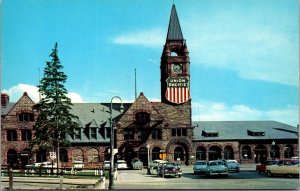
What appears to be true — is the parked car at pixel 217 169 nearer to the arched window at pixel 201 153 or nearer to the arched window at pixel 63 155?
the arched window at pixel 201 153

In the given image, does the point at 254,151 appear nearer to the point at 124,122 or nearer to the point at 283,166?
the point at 124,122

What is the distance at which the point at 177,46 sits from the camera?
216 ft

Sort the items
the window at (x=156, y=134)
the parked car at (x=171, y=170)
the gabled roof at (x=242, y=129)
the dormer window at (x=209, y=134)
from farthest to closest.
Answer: the gabled roof at (x=242, y=129) → the dormer window at (x=209, y=134) → the window at (x=156, y=134) → the parked car at (x=171, y=170)

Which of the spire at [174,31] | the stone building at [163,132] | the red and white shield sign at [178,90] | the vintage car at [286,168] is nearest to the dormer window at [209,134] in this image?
the stone building at [163,132]

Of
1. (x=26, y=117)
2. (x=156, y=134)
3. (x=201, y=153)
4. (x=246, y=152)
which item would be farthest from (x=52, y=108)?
(x=246, y=152)

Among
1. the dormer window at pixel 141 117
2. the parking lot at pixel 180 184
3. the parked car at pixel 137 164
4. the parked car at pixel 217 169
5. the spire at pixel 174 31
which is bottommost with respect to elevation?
the parked car at pixel 137 164

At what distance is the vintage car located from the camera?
3684 cm

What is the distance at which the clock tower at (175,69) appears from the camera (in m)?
64.1

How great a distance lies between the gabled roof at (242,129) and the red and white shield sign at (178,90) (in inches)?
190

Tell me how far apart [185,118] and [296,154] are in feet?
56.0

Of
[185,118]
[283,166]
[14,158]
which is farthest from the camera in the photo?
[185,118]

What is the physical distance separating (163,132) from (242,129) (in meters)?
13.0

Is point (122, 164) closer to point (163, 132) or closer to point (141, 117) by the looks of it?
point (141, 117)

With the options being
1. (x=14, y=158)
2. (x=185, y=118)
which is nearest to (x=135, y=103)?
(x=185, y=118)
